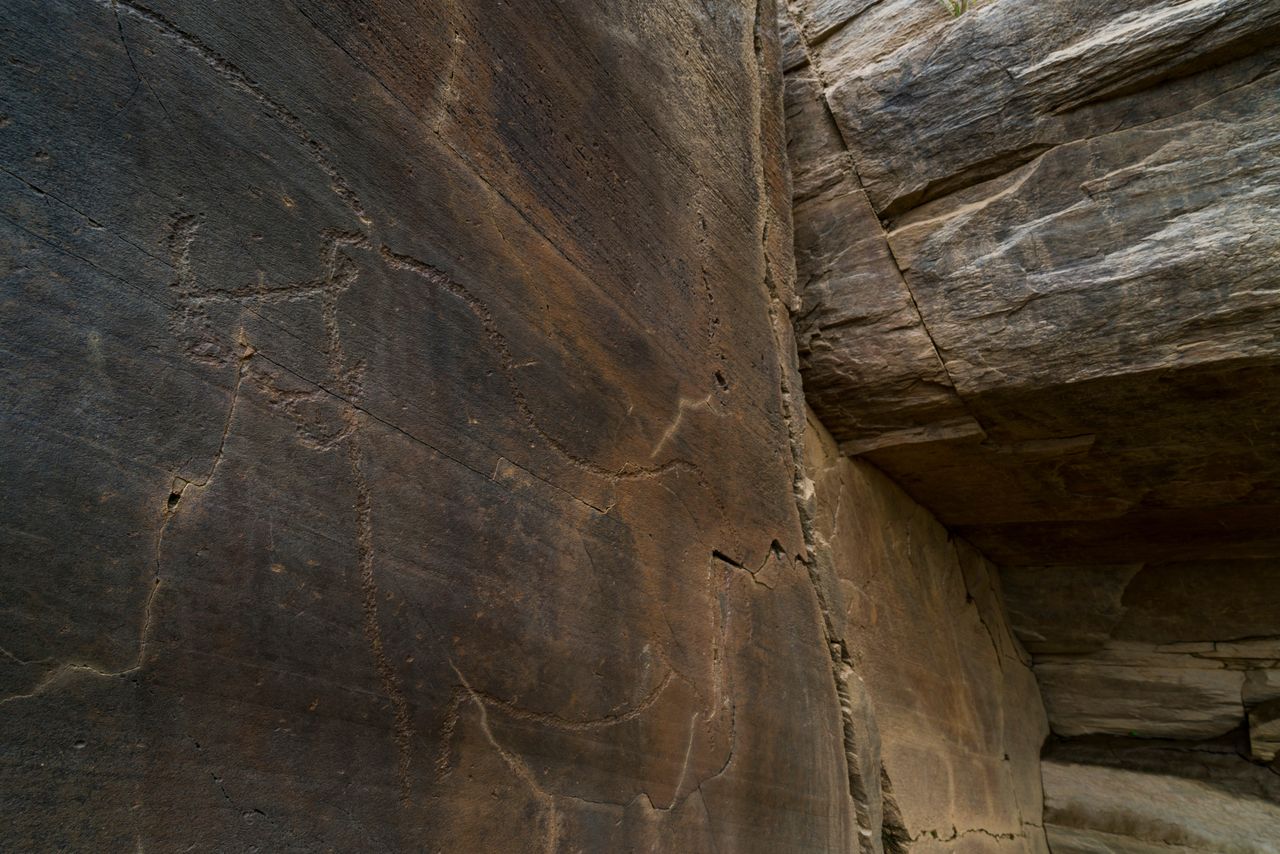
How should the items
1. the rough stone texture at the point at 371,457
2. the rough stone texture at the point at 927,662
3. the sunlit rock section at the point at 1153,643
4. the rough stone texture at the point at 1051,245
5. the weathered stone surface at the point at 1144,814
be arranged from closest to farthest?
the rough stone texture at the point at 371,457 < the rough stone texture at the point at 1051,245 < the rough stone texture at the point at 927,662 < the weathered stone surface at the point at 1144,814 < the sunlit rock section at the point at 1153,643

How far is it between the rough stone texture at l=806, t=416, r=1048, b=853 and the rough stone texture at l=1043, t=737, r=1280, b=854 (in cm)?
16

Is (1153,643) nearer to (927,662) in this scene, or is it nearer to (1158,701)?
(1158,701)

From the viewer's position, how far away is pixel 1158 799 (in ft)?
11.3

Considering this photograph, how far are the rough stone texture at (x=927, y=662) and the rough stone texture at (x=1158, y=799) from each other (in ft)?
0.53

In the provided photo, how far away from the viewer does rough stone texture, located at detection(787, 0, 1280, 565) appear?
6.56ft

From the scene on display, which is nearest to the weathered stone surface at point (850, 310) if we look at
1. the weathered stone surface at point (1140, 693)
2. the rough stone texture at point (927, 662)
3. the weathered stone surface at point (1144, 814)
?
the rough stone texture at point (927, 662)

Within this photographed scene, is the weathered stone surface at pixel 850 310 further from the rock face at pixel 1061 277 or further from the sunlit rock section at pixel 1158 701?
the sunlit rock section at pixel 1158 701

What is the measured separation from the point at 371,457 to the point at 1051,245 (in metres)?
1.93

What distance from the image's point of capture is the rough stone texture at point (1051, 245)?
6.56 feet

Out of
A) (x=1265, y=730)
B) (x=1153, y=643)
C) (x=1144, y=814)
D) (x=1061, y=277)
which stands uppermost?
(x=1061, y=277)

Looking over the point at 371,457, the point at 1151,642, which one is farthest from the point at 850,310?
Result: the point at 1151,642

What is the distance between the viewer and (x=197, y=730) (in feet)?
2.75

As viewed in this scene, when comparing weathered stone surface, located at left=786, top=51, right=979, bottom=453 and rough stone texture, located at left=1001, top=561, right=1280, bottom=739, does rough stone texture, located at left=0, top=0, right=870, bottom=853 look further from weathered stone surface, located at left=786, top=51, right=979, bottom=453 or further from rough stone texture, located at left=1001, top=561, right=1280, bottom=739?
rough stone texture, located at left=1001, top=561, right=1280, bottom=739

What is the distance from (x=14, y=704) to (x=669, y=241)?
4.63 feet
